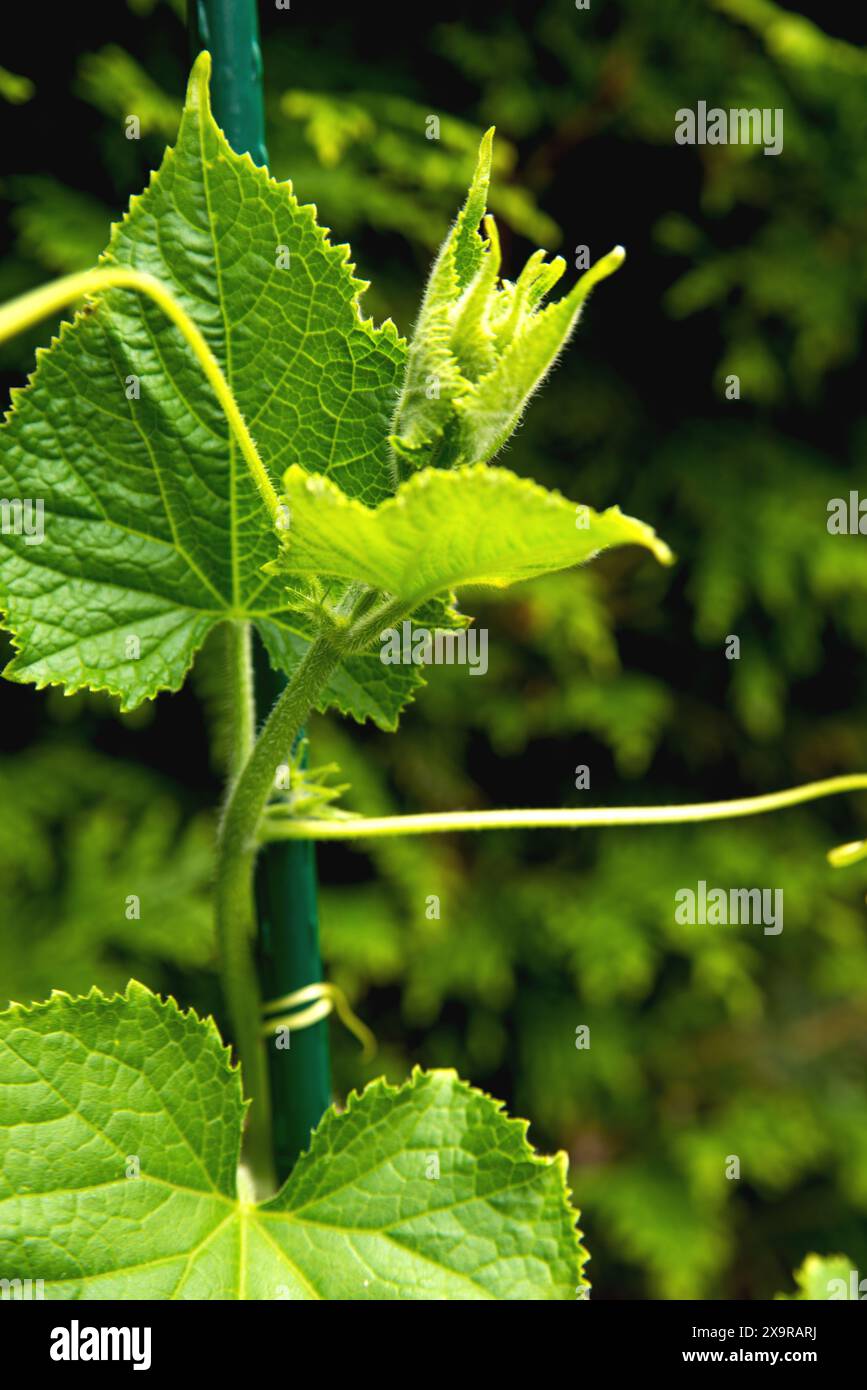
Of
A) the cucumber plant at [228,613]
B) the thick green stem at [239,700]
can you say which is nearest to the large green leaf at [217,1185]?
the cucumber plant at [228,613]

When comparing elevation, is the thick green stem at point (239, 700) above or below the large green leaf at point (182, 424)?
below

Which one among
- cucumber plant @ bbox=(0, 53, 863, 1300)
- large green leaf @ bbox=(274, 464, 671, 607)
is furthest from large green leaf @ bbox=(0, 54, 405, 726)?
large green leaf @ bbox=(274, 464, 671, 607)

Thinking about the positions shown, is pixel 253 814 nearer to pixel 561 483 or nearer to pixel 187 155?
pixel 187 155

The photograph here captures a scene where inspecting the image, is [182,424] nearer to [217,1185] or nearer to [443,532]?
[443,532]

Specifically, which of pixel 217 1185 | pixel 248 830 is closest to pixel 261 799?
pixel 248 830

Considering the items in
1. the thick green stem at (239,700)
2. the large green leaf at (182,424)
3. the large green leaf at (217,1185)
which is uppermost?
the large green leaf at (182,424)

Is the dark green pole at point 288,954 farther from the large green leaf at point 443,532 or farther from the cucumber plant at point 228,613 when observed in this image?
the large green leaf at point 443,532

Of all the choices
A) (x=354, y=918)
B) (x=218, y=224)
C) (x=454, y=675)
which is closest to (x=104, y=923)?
(x=354, y=918)
